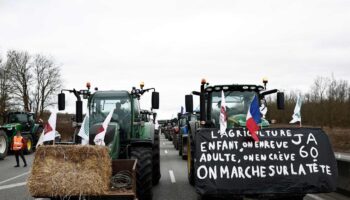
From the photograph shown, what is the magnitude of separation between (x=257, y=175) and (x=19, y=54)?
57823 mm

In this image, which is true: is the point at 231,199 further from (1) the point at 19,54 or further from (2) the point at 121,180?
(1) the point at 19,54

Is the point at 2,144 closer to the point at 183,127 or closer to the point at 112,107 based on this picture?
the point at 183,127

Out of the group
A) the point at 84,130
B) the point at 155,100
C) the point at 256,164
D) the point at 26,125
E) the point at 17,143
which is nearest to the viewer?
the point at 256,164

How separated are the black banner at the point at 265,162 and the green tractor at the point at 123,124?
7.54ft

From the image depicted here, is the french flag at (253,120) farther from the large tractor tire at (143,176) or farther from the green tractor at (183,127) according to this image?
the green tractor at (183,127)

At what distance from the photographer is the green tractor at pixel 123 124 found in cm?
990

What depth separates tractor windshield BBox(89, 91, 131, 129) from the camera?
10.8 meters

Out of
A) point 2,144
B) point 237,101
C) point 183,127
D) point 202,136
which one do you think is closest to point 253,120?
point 202,136

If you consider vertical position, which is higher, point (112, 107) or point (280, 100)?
point (280, 100)

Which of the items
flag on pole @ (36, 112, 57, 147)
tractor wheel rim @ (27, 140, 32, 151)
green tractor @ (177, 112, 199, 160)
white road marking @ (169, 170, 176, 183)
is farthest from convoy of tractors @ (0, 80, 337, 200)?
tractor wheel rim @ (27, 140, 32, 151)

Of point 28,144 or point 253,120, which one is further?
point 28,144

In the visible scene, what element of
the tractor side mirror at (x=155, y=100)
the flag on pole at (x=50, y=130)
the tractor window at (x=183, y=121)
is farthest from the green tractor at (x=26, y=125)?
the flag on pole at (x=50, y=130)

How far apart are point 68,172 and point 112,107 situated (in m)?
3.24

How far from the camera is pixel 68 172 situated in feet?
25.8
